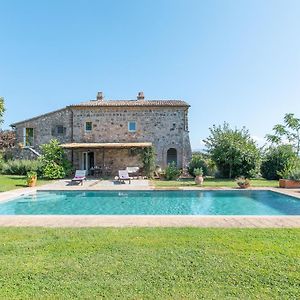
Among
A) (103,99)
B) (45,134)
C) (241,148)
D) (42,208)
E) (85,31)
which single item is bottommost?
(42,208)

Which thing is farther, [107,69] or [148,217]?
[107,69]

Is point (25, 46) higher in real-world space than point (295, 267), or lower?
higher

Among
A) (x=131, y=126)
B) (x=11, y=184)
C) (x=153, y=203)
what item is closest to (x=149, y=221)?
(x=153, y=203)

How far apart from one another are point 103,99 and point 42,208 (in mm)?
20242

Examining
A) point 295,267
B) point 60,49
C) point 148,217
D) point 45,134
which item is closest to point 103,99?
point 45,134

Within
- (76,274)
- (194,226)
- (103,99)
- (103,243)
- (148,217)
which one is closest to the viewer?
(76,274)

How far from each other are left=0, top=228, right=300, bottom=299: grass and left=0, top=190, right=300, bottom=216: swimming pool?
5.40 metres

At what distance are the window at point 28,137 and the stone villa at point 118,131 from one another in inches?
25.5

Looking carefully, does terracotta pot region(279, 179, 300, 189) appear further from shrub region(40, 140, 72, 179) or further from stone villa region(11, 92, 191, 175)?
shrub region(40, 140, 72, 179)

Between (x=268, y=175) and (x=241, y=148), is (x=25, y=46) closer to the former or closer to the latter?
(x=241, y=148)

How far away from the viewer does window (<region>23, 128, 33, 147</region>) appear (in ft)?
94.0

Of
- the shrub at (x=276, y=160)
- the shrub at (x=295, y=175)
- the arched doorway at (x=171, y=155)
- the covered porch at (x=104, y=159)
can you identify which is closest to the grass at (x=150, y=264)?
the shrub at (x=295, y=175)

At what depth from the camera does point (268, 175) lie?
25.2 m

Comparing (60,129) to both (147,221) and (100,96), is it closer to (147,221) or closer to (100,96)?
(100,96)
